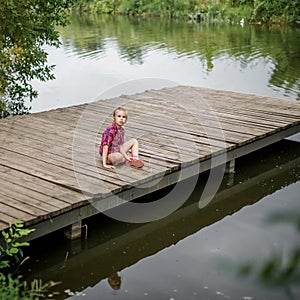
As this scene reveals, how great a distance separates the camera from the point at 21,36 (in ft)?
28.0

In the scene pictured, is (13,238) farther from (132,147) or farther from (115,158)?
(132,147)

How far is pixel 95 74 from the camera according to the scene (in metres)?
15.6

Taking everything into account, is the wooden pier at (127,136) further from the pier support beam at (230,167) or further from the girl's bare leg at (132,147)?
the girl's bare leg at (132,147)

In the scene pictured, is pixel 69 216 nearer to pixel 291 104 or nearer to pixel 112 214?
pixel 112 214

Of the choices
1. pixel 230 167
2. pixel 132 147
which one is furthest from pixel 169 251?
pixel 230 167

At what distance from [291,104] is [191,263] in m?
4.88

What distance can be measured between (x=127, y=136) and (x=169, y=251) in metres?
2.17

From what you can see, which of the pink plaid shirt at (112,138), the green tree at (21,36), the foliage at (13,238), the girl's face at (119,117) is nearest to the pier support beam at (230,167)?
the pink plaid shirt at (112,138)

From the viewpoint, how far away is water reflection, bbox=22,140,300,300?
4.48 metres

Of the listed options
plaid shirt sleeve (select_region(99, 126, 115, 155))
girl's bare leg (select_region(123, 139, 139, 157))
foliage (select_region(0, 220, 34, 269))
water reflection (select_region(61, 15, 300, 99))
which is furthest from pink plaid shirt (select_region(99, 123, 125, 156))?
water reflection (select_region(61, 15, 300, 99))

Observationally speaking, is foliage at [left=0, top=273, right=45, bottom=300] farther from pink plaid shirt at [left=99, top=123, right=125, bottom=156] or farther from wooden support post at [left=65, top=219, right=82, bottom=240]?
pink plaid shirt at [left=99, top=123, right=125, bottom=156]

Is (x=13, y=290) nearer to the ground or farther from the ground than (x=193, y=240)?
farther from the ground

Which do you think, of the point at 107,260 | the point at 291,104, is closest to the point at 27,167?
the point at 107,260

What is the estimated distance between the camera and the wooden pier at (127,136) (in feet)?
16.1
